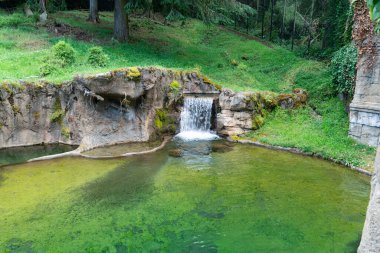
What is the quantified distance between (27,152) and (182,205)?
7.26 metres

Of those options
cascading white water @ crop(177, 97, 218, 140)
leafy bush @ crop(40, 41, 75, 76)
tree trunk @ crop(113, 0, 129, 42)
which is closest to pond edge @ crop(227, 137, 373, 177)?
cascading white water @ crop(177, 97, 218, 140)

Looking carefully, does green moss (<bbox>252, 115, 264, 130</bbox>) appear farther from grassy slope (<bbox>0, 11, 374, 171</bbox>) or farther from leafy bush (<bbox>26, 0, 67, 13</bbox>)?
leafy bush (<bbox>26, 0, 67, 13</bbox>)

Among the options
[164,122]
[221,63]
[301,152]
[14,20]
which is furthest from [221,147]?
[14,20]

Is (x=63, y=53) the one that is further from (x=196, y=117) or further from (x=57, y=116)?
(x=196, y=117)

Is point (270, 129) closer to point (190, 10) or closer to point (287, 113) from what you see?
point (287, 113)

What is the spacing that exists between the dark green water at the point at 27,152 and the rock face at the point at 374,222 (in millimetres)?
11456

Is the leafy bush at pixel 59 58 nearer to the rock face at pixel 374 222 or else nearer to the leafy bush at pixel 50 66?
the leafy bush at pixel 50 66

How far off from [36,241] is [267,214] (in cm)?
578

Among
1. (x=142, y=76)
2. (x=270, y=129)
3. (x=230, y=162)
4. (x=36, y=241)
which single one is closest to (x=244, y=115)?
(x=270, y=129)

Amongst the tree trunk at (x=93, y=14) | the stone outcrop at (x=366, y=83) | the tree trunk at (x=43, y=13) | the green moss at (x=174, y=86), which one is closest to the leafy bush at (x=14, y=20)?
the tree trunk at (x=43, y=13)

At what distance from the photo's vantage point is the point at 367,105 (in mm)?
13773

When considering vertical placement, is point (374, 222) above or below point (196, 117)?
below

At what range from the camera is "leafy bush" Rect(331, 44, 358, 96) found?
611 inches

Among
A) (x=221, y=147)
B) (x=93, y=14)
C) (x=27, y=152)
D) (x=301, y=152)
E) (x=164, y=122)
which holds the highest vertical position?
(x=93, y=14)
